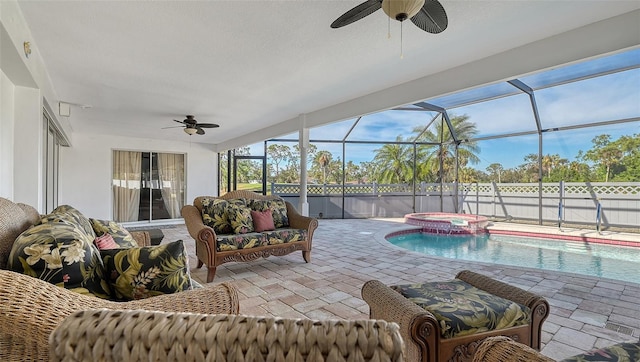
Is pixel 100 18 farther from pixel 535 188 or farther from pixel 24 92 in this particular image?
pixel 535 188

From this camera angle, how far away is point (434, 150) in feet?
33.0

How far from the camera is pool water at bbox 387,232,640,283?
170 inches

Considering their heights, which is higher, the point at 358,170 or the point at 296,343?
the point at 358,170

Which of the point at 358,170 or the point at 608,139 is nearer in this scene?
the point at 608,139

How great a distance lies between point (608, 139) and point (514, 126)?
1.89m

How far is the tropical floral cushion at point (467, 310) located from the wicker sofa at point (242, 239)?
7.37 ft

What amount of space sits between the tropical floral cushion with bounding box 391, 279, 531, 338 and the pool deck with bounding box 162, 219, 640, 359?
2.30 ft

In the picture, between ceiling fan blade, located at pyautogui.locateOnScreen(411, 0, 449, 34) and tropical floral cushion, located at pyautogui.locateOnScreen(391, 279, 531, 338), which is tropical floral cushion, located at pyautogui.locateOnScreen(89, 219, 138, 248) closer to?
tropical floral cushion, located at pyautogui.locateOnScreen(391, 279, 531, 338)

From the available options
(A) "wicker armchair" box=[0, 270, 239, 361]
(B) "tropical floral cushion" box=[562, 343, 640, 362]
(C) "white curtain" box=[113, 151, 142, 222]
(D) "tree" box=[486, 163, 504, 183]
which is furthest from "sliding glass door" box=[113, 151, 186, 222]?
(D) "tree" box=[486, 163, 504, 183]

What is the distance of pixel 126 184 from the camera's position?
7.87 m

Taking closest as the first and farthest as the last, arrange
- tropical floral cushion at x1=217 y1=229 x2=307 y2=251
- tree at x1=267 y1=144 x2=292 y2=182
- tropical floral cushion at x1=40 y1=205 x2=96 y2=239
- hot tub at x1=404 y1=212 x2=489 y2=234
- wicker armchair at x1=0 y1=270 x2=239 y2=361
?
wicker armchair at x1=0 y1=270 x2=239 y2=361
tropical floral cushion at x1=40 y1=205 x2=96 y2=239
tropical floral cushion at x1=217 y1=229 x2=307 y2=251
hot tub at x1=404 y1=212 x2=489 y2=234
tree at x1=267 y1=144 x2=292 y2=182

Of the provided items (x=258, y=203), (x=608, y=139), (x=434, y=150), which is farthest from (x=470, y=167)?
(x=258, y=203)

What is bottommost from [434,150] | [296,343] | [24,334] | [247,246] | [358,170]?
[247,246]

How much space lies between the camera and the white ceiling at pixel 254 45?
2.39m
